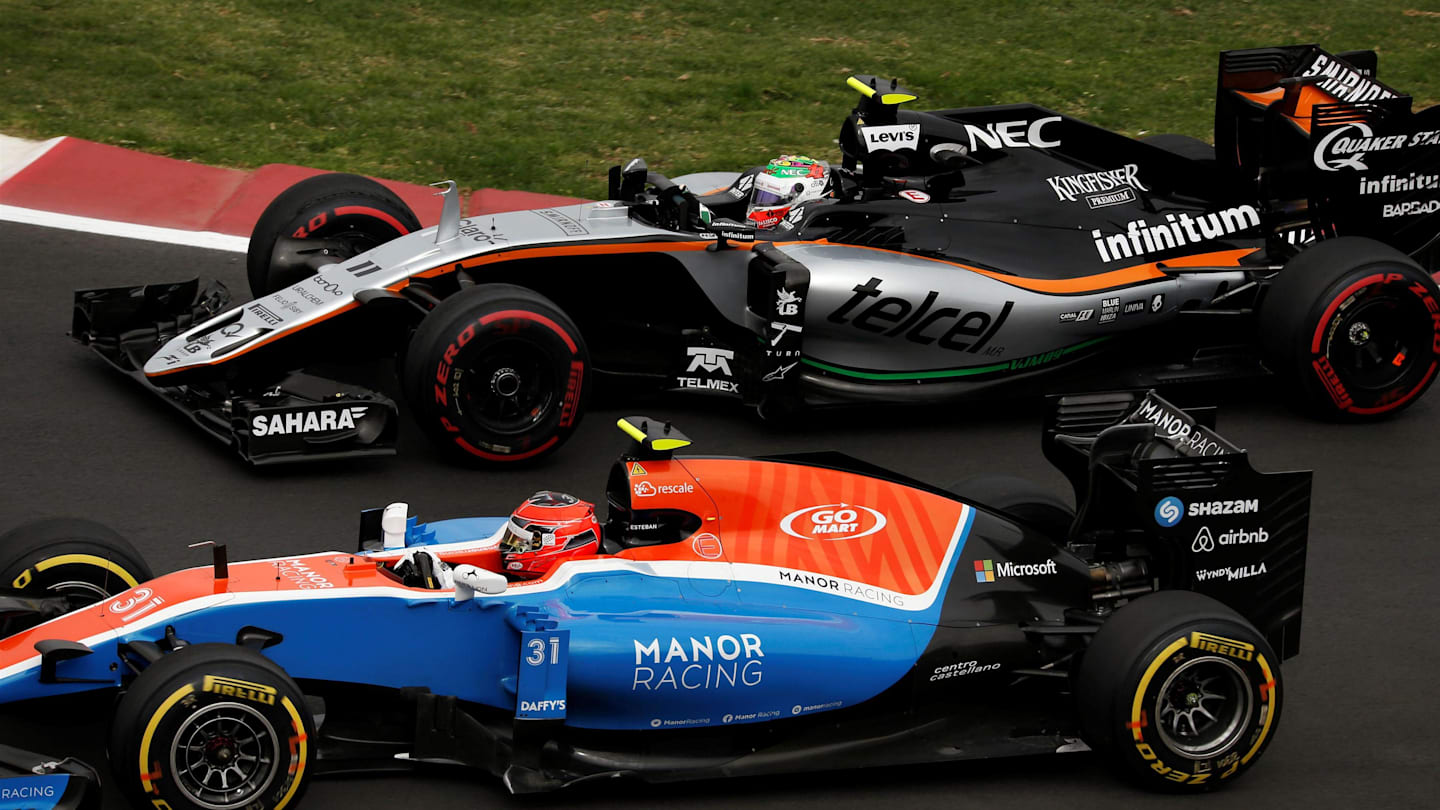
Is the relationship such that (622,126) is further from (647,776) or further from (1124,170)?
(647,776)

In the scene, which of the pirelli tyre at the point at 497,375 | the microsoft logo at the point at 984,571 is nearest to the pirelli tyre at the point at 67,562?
the pirelli tyre at the point at 497,375

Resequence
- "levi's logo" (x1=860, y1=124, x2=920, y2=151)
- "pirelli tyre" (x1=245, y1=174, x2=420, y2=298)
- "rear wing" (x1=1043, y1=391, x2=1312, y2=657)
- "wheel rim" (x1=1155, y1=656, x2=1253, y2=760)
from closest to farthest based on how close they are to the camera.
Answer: "wheel rim" (x1=1155, y1=656, x2=1253, y2=760), "rear wing" (x1=1043, y1=391, x2=1312, y2=657), "pirelli tyre" (x1=245, y1=174, x2=420, y2=298), "levi's logo" (x1=860, y1=124, x2=920, y2=151)

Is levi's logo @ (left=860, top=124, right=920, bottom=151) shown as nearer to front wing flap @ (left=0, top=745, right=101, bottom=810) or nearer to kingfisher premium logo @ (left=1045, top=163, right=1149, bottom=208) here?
kingfisher premium logo @ (left=1045, top=163, right=1149, bottom=208)

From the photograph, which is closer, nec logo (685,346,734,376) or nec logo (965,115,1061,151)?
nec logo (685,346,734,376)

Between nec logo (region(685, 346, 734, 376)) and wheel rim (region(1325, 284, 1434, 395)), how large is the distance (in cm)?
336

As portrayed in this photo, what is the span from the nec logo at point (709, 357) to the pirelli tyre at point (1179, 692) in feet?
12.4

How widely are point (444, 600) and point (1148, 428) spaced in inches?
114

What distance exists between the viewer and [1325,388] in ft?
32.8

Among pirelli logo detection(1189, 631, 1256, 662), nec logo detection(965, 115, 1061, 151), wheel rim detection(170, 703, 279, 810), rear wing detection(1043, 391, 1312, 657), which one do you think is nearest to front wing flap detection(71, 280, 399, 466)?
wheel rim detection(170, 703, 279, 810)

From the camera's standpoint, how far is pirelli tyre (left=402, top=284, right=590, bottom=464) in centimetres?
884

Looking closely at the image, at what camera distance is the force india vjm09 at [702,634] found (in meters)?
5.84

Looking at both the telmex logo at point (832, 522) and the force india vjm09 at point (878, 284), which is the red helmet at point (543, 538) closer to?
the telmex logo at point (832, 522)

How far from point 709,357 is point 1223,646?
412cm

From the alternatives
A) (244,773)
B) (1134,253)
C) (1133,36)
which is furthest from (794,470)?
(1133,36)
